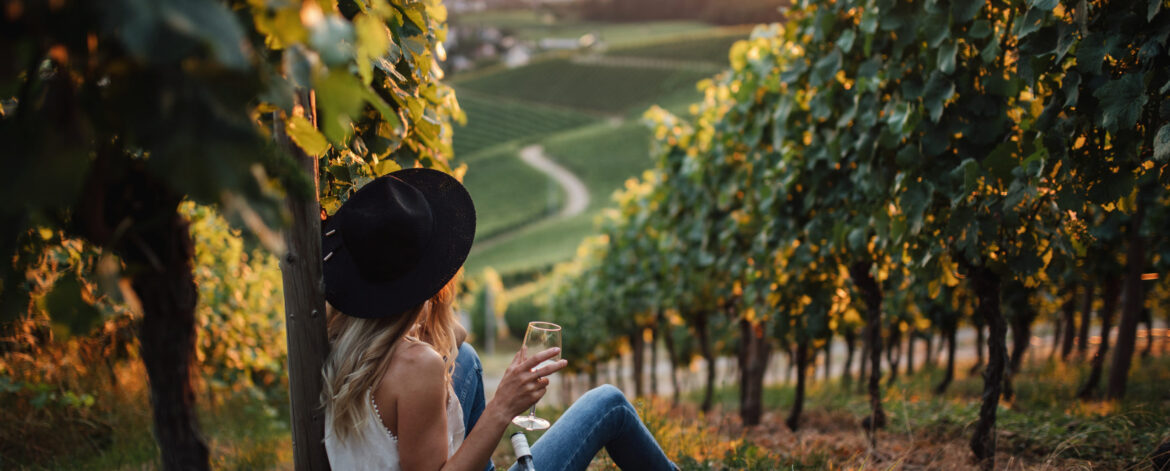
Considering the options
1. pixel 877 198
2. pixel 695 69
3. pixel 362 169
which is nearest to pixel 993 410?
pixel 877 198

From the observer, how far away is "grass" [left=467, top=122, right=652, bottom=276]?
117 feet

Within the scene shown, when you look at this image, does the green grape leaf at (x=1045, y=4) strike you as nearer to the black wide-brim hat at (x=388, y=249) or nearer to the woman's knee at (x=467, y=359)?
the black wide-brim hat at (x=388, y=249)

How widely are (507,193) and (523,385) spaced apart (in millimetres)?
46580

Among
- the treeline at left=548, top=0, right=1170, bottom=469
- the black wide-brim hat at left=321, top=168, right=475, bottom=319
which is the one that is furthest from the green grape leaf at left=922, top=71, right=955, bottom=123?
the black wide-brim hat at left=321, top=168, right=475, bottom=319

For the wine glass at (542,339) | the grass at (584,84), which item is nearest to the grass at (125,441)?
the wine glass at (542,339)

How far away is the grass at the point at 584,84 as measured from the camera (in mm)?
65562

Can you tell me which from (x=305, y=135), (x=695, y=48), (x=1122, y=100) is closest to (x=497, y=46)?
(x=695, y=48)

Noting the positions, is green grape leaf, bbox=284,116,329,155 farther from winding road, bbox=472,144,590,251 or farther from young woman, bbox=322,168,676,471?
winding road, bbox=472,144,590,251

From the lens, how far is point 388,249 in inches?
66.1

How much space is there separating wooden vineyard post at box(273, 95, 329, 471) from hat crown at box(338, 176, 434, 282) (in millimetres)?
88

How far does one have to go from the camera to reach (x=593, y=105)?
67.2 meters

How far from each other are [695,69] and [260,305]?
63.3m

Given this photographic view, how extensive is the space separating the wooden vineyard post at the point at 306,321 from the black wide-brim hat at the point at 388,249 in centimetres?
7

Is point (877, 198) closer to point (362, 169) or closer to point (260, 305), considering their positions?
point (362, 169)
